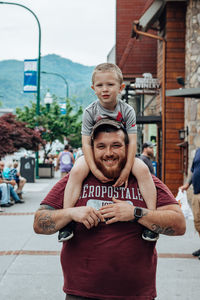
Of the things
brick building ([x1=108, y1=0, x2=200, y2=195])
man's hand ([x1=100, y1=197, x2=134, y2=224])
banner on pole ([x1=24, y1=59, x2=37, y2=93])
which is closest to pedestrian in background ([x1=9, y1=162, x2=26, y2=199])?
brick building ([x1=108, y1=0, x2=200, y2=195])

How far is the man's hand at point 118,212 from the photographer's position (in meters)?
2.59

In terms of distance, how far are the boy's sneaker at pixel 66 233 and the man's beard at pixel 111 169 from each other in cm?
35

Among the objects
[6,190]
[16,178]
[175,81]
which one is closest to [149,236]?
[6,190]

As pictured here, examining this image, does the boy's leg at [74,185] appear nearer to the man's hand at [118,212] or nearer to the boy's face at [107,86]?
the man's hand at [118,212]

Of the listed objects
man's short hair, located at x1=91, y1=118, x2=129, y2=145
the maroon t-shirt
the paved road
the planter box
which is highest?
man's short hair, located at x1=91, y1=118, x2=129, y2=145

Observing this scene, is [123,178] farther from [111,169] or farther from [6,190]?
[6,190]

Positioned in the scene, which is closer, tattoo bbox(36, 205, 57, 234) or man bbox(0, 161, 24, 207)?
tattoo bbox(36, 205, 57, 234)

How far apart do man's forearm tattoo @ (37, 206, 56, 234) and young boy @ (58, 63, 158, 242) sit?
0.20 feet

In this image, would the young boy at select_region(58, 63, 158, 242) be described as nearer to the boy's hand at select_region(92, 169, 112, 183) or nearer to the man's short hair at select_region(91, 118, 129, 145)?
the boy's hand at select_region(92, 169, 112, 183)

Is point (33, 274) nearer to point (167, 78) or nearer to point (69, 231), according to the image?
point (69, 231)

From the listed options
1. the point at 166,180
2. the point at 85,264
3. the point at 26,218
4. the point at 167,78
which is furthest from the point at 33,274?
the point at 167,78

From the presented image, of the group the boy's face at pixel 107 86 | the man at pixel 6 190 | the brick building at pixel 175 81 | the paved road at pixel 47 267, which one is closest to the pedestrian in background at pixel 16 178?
Answer: the man at pixel 6 190

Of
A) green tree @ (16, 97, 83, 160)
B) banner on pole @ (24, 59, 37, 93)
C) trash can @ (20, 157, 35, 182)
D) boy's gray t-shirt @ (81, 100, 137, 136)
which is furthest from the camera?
green tree @ (16, 97, 83, 160)

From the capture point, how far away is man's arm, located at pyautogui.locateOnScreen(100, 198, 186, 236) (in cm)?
260
